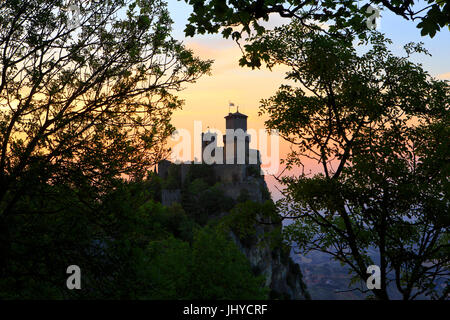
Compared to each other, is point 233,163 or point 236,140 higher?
point 236,140

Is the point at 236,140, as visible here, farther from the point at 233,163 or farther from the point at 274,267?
the point at 274,267

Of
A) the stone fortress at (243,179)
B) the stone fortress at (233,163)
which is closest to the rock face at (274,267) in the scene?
the stone fortress at (243,179)

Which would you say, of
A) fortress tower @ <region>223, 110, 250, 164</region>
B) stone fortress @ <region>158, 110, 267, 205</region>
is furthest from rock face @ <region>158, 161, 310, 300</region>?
fortress tower @ <region>223, 110, 250, 164</region>

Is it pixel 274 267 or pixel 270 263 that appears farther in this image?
pixel 274 267

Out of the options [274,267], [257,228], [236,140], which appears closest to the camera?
[257,228]

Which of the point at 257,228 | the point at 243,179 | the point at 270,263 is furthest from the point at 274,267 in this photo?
the point at 243,179

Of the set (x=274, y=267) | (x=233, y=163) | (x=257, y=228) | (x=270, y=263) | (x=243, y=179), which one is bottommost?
(x=274, y=267)

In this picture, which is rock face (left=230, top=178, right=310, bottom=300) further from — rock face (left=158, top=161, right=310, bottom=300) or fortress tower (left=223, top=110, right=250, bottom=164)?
fortress tower (left=223, top=110, right=250, bottom=164)

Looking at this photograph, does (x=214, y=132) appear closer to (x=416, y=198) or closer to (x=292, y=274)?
(x=292, y=274)

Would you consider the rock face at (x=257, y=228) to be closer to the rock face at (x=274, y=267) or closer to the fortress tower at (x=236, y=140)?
the rock face at (x=274, y=267)

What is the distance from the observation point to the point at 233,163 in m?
88.7

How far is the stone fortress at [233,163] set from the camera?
83119 mm
